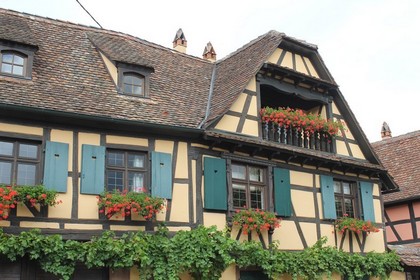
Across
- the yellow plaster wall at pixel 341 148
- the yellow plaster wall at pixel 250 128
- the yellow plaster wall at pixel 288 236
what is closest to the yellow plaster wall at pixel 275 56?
the yellow plaster wall at pixel 250 128

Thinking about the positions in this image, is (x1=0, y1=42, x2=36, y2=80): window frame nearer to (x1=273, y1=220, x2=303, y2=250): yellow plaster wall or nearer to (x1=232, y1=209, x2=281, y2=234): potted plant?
(x1=232, y1=209, x2=281, y2=234): potted plant

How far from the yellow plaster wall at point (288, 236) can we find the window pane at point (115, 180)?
4519mm

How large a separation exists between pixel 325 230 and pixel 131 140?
6552 millimetres

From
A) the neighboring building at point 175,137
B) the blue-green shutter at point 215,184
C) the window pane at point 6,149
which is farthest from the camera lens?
the blue-green shutter at point 215,184

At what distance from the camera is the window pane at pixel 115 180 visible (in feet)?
42.0

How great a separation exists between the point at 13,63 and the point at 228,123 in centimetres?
560

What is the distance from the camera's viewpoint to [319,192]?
54.1 feet

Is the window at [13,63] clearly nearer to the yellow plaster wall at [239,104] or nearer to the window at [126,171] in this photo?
the window at [126,171]

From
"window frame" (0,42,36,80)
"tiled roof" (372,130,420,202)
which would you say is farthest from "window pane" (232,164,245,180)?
"tiled roof" (372,130,420,202)

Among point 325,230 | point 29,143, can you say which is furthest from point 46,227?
point 325,230

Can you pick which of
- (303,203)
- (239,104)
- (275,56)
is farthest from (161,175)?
(275,56)

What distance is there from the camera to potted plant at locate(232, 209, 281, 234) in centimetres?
1396

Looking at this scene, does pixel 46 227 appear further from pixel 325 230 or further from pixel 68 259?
pixel 325 230

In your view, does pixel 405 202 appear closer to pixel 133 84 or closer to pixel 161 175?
pixel 161 175
